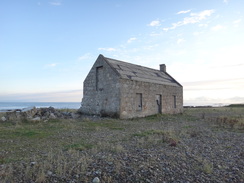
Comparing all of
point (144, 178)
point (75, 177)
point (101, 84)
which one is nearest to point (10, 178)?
point (75, 177)

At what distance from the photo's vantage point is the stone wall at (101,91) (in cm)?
1495

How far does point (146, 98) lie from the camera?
16.9 m

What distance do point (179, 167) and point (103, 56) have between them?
13.5 m

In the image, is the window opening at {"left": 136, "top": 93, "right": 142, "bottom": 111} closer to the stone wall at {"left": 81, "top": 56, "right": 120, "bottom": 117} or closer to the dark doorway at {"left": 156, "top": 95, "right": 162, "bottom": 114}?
the stone wall at {"left": 81, "top": 56, "right": 120, "bottom": 117}

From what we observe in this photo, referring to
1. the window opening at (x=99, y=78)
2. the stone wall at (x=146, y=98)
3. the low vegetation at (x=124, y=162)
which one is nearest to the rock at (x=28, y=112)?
the window opening at (x=99, y=78)

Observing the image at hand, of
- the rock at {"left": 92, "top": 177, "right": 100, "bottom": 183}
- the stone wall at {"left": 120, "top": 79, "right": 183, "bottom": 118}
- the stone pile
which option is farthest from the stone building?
the rock at {"left": 92, "top": 177, "right": 100, "bottom": 183}

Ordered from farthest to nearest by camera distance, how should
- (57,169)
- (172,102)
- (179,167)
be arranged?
(172,102) < (179,167) < (57,169)

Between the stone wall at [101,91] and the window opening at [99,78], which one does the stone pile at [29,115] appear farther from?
the window opening at [99,78]

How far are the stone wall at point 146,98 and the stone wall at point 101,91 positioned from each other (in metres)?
0.68

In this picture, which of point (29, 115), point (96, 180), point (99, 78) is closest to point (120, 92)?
point (99, 78)

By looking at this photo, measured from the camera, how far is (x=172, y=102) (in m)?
20.9

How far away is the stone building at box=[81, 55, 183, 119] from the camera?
48.7 ft

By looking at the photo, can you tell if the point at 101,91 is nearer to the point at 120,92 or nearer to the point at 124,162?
the point at 120,92

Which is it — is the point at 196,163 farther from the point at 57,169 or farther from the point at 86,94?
the point at 86,94
